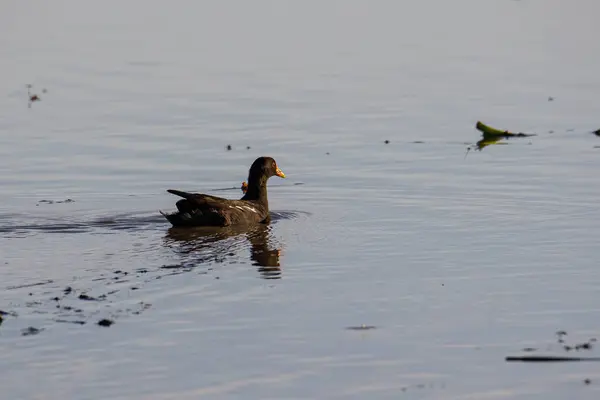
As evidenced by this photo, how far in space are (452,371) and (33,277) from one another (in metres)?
4.69

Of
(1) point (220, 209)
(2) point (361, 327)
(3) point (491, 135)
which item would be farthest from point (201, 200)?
(3) point (491, 135)

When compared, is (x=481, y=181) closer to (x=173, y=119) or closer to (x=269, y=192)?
(x=269, y=192)

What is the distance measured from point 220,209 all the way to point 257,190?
3.89 feet

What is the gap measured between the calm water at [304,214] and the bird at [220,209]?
11.4 inches

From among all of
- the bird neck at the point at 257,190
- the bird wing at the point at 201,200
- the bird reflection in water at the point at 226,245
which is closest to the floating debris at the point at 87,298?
the bird reflection in water at the point at 226,245

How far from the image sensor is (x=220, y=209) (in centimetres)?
1542

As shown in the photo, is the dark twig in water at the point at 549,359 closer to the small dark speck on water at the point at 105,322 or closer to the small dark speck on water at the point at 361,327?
the small dark speck on water at the point at 361,327

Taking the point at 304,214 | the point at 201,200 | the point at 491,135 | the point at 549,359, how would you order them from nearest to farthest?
the point at 549,359 < the point at 201,200 < the point at 304,214 < the point at 491,135

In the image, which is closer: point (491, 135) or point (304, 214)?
point (304, 214)

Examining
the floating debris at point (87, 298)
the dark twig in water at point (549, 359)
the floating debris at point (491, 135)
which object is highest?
the floating debris at point (491, 135)

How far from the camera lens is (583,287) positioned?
11648mm

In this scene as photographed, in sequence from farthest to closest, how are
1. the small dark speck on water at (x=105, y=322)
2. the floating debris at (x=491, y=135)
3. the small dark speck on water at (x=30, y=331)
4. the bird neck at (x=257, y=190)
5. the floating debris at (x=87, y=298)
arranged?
the floating debris at (x=491, y=135) < the bird neck at (x=257, y=190) < the floating debris at (x=87, y=298) < the small dark speck on water at (x=105, y=322) < the small dark speck on water at (x=30, y=331)

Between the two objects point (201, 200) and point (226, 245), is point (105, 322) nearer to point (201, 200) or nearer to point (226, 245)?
point (226, 245)

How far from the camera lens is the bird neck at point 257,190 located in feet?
53.7
